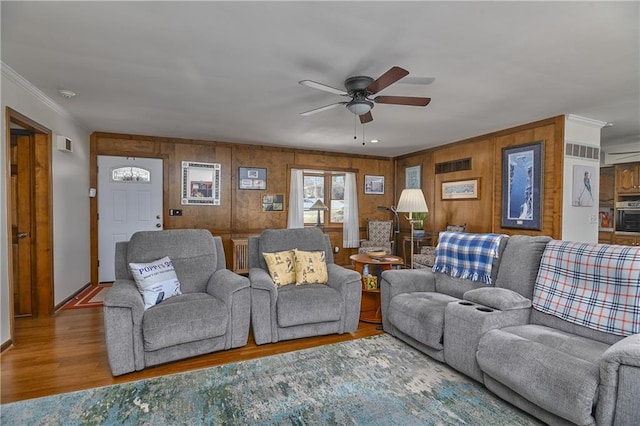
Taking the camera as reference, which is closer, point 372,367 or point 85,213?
point 372,367

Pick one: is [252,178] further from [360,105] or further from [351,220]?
[360,105]

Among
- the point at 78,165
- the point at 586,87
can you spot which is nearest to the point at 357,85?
the point at 586,87

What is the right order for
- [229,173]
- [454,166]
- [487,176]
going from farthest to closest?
[229,173] → [454,166] → [487,176]

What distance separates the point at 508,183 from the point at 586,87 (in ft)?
5.83

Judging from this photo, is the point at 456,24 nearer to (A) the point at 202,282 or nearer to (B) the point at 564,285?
(B) the point at 564,285

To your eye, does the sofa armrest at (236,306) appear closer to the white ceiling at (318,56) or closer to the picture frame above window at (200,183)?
Answer: the white ceiling at (318,56)

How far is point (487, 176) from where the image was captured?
4.93 m

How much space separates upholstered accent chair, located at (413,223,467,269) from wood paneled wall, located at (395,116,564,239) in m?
0.12

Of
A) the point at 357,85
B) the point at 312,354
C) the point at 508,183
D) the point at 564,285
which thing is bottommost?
the point at 312,354

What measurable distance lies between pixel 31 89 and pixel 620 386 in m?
4.90

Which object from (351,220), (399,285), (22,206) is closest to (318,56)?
(399,285)

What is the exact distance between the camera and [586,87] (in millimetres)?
3006

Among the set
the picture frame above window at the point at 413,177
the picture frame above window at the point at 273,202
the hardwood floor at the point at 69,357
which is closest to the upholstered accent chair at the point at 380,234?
the picture frame above window at the point at 413,177

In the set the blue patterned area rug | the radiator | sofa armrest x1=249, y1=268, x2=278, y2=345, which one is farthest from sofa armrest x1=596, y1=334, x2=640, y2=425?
the radiator
